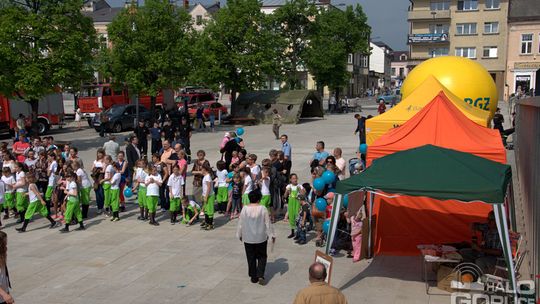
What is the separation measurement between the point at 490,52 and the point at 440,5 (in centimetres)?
892

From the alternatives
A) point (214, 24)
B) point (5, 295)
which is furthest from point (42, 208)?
point (214, 24)

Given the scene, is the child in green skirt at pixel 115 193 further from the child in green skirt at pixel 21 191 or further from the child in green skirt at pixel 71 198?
the child in green skirt at pixel 21 191

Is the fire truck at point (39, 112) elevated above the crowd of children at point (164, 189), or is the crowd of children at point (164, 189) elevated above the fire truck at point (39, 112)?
the fire truck at point (39, 112)

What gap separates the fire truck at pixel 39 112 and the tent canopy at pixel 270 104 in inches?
475

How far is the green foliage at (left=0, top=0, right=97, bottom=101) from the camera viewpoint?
880 inches

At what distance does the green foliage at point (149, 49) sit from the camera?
98.4 ft

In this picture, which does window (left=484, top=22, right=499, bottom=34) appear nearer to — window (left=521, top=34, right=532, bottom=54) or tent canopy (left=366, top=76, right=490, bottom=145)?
window (left=521, top=34, right=532, bottom=54)

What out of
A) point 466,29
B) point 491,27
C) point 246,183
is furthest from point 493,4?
point 246,183

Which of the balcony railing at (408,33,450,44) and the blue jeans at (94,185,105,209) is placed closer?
the blue jeans at (94,185,105,209)

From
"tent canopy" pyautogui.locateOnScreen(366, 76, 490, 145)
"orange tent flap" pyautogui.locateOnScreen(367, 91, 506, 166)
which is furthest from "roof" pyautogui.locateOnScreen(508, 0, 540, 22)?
"orange tent flap" pyautogui.locateOnScreen(367, 91, 506, 166)

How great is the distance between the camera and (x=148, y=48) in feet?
98.9

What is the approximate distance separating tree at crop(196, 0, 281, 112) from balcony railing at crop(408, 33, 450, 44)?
34674mm

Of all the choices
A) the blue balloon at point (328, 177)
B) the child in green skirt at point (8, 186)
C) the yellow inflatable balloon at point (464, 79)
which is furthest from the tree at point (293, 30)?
the blue balloon at point (328, 177)

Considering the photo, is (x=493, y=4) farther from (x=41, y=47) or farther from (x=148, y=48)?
(x=41, y=47)
